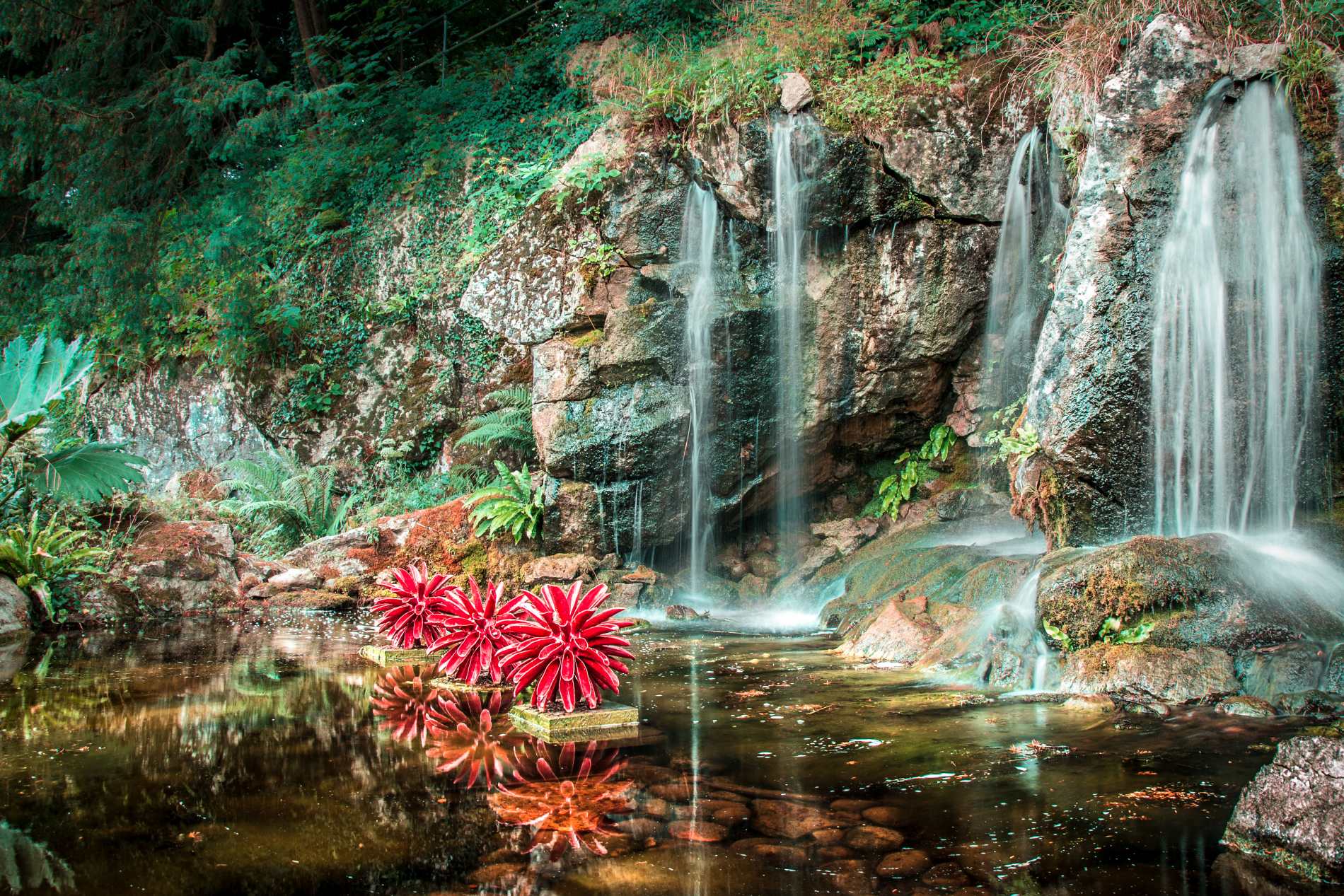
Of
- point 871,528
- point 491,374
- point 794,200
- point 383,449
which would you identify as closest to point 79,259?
point 383,449

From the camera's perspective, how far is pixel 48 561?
8945 millimetres

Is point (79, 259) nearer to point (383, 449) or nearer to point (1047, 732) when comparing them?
point (383, 449)

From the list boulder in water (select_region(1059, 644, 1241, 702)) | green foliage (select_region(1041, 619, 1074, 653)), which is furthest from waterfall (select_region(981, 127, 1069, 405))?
boulder in water (select_region(1059, 644, 1241, 702))

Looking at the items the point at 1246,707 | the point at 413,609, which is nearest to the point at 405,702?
the point at 413,609

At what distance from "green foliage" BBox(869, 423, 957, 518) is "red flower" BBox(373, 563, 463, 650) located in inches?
242

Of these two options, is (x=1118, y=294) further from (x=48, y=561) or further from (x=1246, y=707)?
(x=48, y=561)

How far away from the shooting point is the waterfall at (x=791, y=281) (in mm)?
10672

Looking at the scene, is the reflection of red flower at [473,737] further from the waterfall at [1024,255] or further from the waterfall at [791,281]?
the waterfall at [1024,255]

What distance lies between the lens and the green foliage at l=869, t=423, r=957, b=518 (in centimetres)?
1122

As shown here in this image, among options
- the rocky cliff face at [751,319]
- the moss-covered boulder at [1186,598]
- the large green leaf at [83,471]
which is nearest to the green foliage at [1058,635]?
the moss-covered boulder at [1186,598]

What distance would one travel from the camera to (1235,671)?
5.22 meters

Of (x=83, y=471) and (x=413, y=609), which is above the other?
(x=83, y=471)

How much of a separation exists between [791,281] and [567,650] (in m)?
7.30

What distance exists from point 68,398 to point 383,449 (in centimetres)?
747
